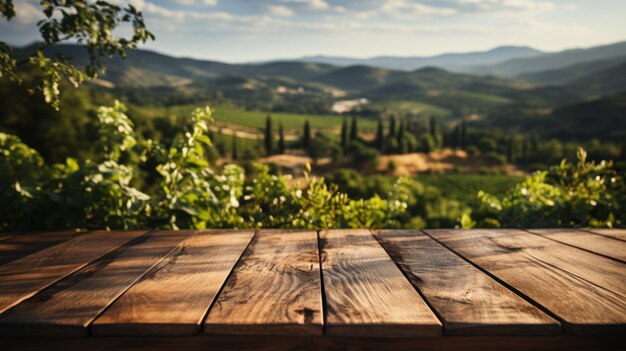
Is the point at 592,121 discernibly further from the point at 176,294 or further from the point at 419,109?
the point at 176,294

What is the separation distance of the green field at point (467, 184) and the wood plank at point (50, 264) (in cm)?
6329

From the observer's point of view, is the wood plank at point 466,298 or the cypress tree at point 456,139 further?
the cypress tree at point 456,139

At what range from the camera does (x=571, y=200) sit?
3.25 m

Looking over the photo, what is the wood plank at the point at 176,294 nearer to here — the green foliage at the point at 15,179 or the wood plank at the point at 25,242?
the wood plank at the point at 25,242

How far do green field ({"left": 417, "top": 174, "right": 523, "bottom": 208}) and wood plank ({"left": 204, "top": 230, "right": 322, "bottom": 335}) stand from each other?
6316cm

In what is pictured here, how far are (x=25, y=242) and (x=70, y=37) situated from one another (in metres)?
1.34

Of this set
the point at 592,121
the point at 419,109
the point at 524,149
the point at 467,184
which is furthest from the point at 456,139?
the point at 419,109

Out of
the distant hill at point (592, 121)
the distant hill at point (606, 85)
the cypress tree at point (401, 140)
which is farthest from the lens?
the distant hill at point (606, 85)

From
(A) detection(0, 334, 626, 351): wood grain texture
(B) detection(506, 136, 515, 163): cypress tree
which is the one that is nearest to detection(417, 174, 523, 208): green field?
(B) detection(506, 136, 515, 163): cypress tree

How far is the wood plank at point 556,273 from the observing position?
113cm

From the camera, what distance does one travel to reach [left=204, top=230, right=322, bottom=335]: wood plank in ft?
3.55

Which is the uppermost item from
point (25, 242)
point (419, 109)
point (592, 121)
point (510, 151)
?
point (419, 109)

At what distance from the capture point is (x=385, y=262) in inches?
64.9

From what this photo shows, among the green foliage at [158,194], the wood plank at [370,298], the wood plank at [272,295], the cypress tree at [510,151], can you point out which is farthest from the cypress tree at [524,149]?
the wood plank at [272,295]
